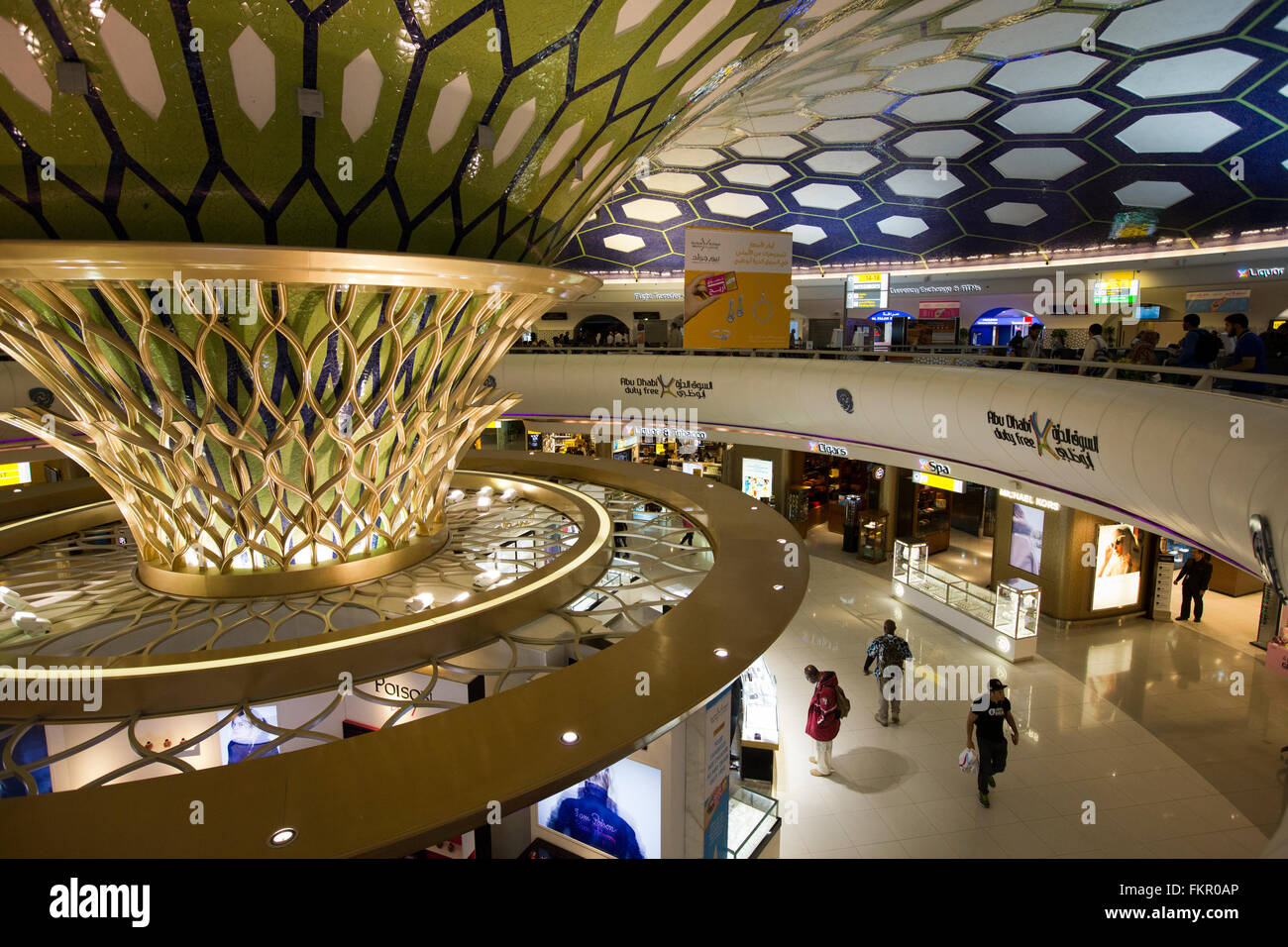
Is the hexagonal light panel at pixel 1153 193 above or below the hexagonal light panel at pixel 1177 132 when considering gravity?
below

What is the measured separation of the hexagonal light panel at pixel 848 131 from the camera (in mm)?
13320

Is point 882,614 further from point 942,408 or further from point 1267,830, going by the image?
point 1267,830

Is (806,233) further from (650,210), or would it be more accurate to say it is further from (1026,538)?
(1026,538)

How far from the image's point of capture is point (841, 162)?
625 inches

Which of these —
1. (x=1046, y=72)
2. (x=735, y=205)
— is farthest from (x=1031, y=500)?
(x=735, y=205)

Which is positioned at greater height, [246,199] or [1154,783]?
[246,199]

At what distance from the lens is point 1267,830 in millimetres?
6750

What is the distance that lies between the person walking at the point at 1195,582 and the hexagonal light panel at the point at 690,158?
12232mm

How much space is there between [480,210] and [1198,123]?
13.8m

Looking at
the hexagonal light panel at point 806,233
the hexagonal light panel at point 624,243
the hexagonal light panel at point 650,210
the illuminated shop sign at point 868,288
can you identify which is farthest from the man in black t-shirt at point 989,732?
the hexagonal light panel at point 624,243

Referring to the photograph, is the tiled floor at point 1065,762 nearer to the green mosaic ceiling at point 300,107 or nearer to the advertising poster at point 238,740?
the advertising poster at point 238,740

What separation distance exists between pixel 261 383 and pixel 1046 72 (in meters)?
12.2

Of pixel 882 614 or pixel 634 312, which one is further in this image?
pixel 634 312
